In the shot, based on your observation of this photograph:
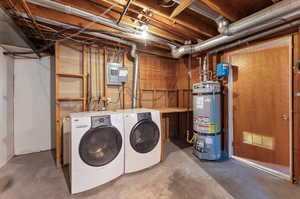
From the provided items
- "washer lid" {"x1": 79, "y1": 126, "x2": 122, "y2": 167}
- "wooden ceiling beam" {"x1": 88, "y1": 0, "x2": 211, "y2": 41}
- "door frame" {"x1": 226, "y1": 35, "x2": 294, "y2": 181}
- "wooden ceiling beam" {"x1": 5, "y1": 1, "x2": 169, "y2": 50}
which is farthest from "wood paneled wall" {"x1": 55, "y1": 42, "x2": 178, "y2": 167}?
"door frame" {"x1": 226, "y1": 35, "x2": 294, "y2": 181}

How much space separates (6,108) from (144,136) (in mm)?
2618

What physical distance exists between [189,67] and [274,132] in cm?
226

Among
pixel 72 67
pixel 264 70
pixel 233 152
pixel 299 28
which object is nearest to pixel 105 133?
pixel 72 67

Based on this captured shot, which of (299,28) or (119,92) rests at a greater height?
(299,28)

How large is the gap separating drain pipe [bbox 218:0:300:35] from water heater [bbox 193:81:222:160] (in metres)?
0.89

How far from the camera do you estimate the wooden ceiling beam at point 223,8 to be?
165 cm

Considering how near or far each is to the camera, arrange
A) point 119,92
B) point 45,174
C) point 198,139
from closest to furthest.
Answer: point 45,174, point 198,139, point 119,92

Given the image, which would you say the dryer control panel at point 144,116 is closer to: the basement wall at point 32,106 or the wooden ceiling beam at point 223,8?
the wooden ceiling beam at point 223,8

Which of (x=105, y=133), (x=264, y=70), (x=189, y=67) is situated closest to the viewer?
(x=105, y=133)

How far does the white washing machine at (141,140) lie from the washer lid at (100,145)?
0.59ft

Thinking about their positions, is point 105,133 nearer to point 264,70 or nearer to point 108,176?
point 108,176

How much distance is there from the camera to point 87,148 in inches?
67.3

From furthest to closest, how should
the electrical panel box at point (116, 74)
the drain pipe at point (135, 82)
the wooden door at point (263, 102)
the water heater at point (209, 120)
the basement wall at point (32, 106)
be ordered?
1. the drain pipe at point (135, 82)
2. the electrical panel box at point (116, 74)
3. the basement wall at point (32, 106)
4. the water heater at point (209, 120)
5. the wooden door at point (263, 102)

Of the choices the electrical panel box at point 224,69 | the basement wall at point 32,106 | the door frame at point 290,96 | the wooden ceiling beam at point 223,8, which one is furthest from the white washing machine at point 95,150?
the door frame at point 290,96
